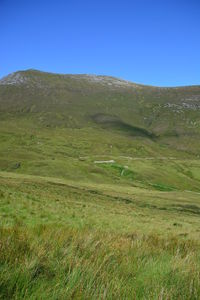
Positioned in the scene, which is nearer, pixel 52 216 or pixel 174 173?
pixel 52 216

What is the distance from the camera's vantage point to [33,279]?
3514 mm

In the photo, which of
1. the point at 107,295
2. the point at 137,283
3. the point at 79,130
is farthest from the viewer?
the point at 79,130

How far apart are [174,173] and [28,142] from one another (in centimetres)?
6119

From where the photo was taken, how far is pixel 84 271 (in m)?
3.76

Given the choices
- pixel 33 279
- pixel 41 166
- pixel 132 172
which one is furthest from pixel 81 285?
pixel 132 172

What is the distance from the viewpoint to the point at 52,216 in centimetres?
1736

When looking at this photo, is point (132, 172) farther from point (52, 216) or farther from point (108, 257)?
point (108, 257)

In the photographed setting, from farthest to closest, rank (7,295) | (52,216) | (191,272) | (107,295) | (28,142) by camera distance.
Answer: (28,142) < (52,216) < (191,272) < (107,295) < (7,295)

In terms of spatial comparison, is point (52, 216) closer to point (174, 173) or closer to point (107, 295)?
point (107, 295)

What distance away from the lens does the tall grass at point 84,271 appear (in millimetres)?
3336

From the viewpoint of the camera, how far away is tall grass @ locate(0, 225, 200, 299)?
334 cm

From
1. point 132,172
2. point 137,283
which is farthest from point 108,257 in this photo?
point 132,172

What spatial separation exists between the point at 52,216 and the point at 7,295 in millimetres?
14443

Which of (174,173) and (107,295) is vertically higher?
(107,295)
